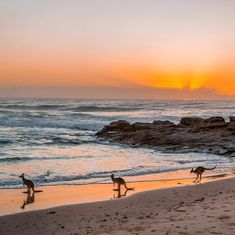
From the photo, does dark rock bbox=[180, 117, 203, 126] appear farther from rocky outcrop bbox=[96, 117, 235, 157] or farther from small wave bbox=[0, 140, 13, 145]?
small wave bbox=[0, 140, 13, 145]

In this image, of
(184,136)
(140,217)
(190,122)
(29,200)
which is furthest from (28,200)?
(190,122)

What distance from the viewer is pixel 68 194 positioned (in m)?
10.7

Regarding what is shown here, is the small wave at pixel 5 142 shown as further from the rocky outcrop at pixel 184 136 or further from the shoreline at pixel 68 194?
the shoreline at pixel 68 194

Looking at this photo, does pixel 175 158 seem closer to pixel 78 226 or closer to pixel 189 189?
pixel 189 189

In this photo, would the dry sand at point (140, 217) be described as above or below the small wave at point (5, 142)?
above

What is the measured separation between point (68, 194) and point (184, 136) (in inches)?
601

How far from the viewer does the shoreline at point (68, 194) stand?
30.7 feet

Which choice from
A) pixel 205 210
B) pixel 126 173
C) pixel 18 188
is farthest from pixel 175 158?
pixel 205 210

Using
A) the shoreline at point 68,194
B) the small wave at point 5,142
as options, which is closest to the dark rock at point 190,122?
the small wave at point 5,142

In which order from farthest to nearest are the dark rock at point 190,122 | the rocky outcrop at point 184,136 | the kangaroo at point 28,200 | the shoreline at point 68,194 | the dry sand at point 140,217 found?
the dark rock at point 190,122 < the rocky outcrop at point 184,136 < the kangaroo at point 28,200 < the shoreline at point 68,194 < the dry sand at point 140,217

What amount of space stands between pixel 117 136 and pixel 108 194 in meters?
18.1

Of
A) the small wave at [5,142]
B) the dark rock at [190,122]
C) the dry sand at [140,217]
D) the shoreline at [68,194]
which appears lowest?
the small wave at [5,142]

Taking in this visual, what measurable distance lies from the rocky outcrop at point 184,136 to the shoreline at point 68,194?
894 centimetres

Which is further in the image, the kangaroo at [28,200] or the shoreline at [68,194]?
the kangaroo at [28,200]
